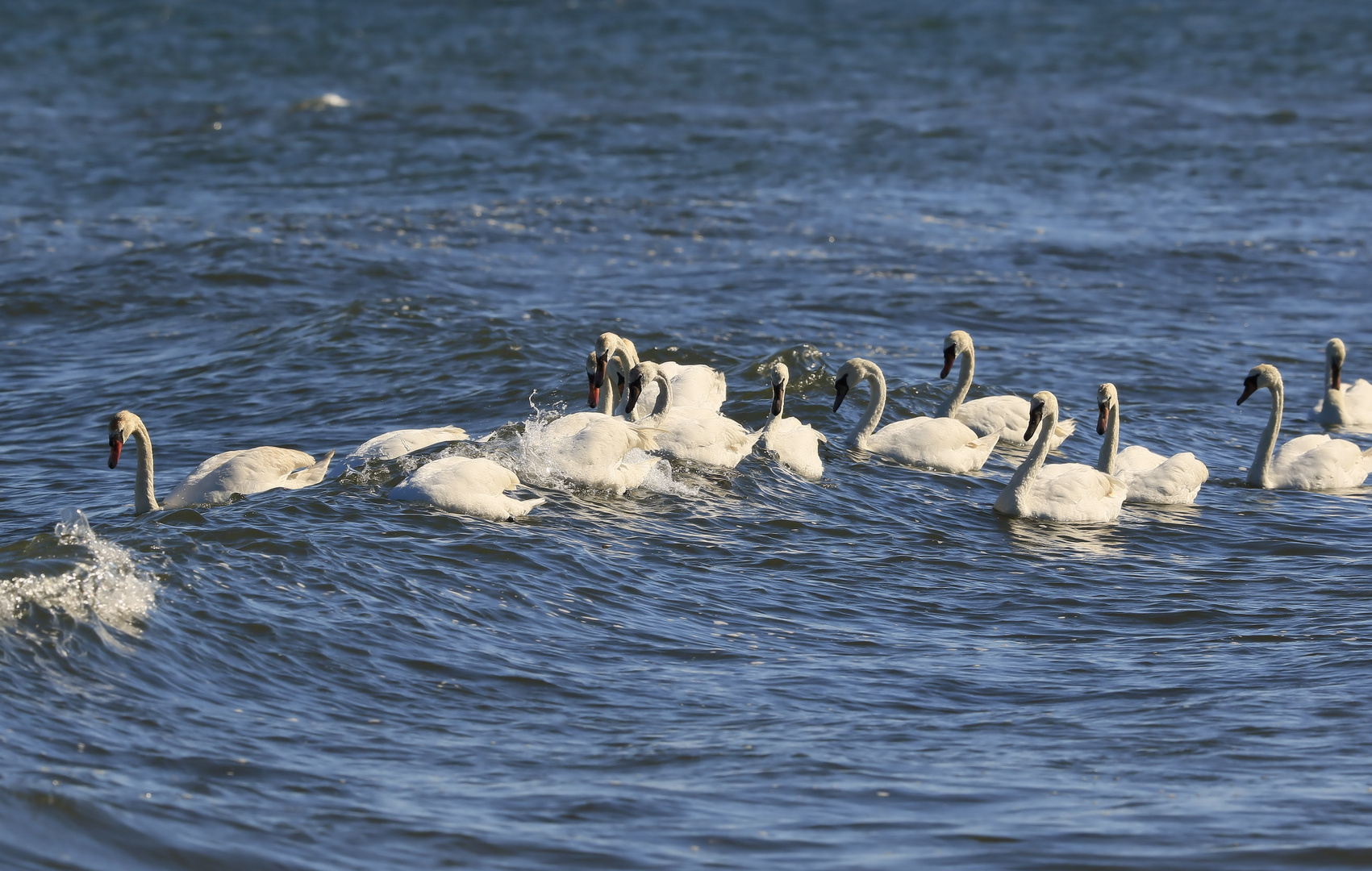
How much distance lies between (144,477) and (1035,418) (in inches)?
247

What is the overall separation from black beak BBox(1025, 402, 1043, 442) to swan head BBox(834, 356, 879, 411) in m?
1.66

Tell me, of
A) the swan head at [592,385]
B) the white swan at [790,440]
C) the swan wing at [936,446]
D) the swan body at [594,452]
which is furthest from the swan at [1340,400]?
the swan body at [594,452]

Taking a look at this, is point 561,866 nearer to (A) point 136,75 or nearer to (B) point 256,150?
(B) point 256,150

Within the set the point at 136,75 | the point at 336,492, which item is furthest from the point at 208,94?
the point at 336,492

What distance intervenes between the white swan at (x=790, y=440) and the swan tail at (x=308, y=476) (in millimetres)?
3248

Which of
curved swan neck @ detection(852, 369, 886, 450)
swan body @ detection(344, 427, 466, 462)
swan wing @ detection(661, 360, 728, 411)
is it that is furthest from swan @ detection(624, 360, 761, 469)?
swan body @ detection(344, 427, 466, 462)

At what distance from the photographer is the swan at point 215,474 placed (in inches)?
430

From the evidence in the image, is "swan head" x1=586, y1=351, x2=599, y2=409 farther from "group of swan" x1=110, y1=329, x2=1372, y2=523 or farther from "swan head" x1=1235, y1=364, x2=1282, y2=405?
"swan head" x1=1235, y1=364, x2=1282, y2=405

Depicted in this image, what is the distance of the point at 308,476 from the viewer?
1127 centimetres

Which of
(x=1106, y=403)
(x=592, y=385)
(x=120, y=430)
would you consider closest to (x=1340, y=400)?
(x=1106, y=403)

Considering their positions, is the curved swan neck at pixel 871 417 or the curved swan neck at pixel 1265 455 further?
the curved swan neck at pixel 871 417

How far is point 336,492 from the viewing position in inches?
428

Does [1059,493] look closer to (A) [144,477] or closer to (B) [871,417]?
(B) [871,417]

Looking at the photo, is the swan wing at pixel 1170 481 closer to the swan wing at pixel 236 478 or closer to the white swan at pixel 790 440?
the white swan at pixel 790 440
